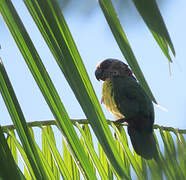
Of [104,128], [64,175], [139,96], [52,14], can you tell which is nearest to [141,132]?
[139,96]

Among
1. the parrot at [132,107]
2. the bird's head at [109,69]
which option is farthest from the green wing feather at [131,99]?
the bird's head at [109,69]

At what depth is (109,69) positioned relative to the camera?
3.38 meters

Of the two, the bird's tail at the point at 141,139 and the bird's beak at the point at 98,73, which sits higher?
the bird's beak at the point at 98,73

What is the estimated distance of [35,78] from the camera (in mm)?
801

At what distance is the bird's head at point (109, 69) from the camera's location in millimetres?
3336

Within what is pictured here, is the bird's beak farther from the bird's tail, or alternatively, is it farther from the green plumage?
the bird's tail

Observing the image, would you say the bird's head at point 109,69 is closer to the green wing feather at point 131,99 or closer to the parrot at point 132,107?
the parrot at point 132,107

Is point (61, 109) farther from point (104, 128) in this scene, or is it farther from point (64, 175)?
point (64, 175)

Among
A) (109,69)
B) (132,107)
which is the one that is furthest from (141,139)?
(109,69)

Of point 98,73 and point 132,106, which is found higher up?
point 98,73

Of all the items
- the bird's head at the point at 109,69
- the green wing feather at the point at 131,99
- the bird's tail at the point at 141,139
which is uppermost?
the bird's head at the point at 109,69

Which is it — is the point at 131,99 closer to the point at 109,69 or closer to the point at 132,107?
the point at 132,107

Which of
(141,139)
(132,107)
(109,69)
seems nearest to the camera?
(141,139)

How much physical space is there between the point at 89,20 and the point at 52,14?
0.30 m
